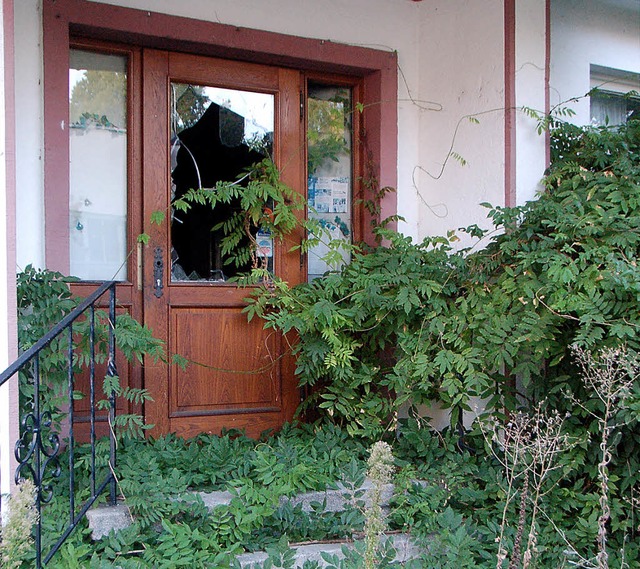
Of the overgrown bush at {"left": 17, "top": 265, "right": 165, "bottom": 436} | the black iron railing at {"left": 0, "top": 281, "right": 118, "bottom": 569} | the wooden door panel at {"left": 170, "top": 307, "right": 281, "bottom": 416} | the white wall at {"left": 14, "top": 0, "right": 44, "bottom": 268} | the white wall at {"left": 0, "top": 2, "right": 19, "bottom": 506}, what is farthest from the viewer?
the wooden door panel at {"left": 170, "top": 307, "right": 281, "bottom": 416}

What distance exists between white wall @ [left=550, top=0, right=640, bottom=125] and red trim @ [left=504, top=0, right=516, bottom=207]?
1.22 ft

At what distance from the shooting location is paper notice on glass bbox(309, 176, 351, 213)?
15.5 ft

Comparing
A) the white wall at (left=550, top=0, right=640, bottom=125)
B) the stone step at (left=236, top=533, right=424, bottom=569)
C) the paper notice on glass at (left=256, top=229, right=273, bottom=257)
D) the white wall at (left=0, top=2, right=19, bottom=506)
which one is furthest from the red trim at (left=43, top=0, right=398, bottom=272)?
the stone step at (left=236, top=533, right=424, bottom=569)

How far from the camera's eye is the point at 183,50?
4277mm

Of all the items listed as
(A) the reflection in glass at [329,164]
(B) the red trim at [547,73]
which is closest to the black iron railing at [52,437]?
(A) the reflection in glass at [329,164]

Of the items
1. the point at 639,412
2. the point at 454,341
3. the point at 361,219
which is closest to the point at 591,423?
the point at 639,412

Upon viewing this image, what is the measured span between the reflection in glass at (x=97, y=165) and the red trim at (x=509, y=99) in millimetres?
2177

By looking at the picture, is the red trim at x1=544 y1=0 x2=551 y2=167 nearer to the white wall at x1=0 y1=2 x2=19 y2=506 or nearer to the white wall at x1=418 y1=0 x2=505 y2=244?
the white wall at x1=418 y1=0 x2=505 y2=244

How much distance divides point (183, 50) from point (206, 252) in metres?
1.18

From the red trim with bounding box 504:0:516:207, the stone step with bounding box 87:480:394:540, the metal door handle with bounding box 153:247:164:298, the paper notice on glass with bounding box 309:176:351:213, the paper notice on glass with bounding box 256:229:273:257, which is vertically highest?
the red trim with bounding box 504:0:516:207

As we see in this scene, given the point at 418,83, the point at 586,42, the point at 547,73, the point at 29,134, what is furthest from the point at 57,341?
the point at 586,42

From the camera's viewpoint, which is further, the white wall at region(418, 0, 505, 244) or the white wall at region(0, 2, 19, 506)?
the white wall at region(418, 0, 505, 244)

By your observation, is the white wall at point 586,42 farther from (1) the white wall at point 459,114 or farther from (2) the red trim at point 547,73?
(1) the white wall at point 459,114

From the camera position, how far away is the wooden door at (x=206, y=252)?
420 centimetres
